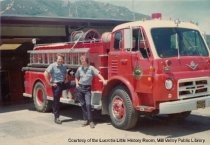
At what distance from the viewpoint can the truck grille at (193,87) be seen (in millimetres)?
8945

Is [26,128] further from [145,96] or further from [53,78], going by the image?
[145,96]

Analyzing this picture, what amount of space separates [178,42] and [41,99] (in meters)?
5.47

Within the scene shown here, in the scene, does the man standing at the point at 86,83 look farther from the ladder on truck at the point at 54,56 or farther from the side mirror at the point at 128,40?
the side mirror at the point at 128,40

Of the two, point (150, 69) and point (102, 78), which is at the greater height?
point (150, 69)

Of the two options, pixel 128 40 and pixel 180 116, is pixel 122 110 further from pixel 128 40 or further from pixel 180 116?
pixel 180 116

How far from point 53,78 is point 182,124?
3.52 meters

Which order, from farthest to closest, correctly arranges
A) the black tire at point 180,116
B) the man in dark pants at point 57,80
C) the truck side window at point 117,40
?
1. the man in dark pants at point 57,80
2. the black tire at point 180,116
3. the truck side window at point 117,40

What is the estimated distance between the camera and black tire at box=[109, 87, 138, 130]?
9297 mm

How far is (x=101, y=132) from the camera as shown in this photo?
9.47 m

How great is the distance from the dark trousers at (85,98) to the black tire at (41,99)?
8.67 ft

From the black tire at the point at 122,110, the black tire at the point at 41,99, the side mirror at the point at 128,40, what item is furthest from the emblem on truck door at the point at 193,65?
the black tire at the point at 41,99

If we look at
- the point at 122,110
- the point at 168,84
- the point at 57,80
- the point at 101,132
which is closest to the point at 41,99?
the point at 57,80

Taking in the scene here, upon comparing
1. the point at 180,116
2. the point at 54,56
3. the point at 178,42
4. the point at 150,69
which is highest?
the point at 178,42

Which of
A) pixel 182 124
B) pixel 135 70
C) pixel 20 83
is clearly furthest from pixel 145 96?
pixel 20 83
